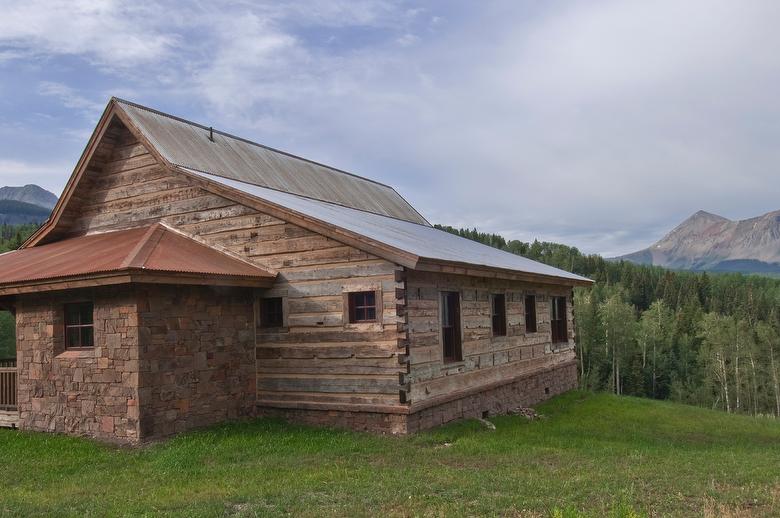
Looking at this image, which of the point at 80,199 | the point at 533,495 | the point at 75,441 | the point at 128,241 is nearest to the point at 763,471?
the point at 533,495

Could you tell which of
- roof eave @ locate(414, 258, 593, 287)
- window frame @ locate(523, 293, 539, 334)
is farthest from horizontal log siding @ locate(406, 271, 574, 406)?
roof eave @ locate(414, 258, 593, 287)

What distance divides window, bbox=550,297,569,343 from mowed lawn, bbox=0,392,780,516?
7.96 metres

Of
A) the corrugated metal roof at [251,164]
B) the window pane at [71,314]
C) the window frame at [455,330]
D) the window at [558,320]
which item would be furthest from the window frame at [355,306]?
the window at [558,320]

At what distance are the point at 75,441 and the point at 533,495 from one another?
8957mm

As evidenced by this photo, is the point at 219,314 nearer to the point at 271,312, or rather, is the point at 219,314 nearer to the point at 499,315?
the point at 271,312

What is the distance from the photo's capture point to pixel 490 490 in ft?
29.3

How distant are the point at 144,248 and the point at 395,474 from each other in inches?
282

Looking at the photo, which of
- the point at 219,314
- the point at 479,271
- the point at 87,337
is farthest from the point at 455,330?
the point at 87,337

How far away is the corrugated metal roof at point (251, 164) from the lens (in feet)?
57.5

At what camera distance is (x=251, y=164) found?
67.8 feet

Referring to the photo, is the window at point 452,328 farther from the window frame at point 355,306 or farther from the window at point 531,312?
the window at point 531,312

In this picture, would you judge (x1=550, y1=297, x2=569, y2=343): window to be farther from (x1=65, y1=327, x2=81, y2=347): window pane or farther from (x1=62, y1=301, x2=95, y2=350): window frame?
(x1=65, y1=327, x2=81, y2=347): window pane

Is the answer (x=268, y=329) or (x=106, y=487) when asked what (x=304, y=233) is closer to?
(x=268, y=329)

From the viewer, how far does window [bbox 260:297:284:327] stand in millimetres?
15000
